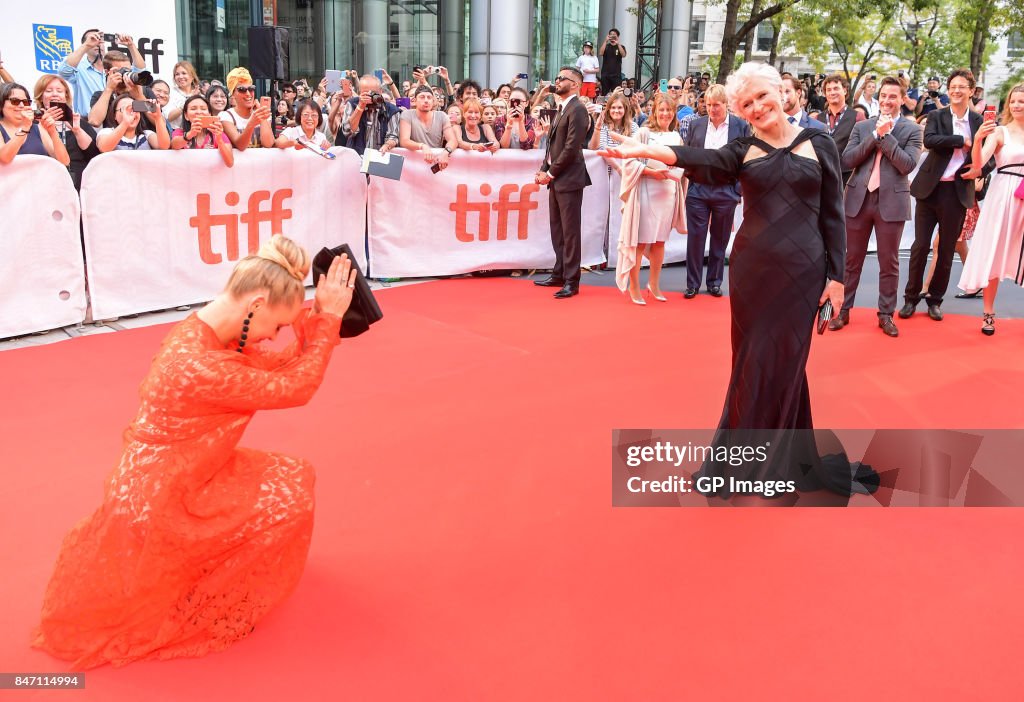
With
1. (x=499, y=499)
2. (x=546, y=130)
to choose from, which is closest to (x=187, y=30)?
(x=546, y=130)

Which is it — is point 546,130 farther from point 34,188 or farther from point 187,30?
point 187,30

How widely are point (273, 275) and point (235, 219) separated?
5.22 meters

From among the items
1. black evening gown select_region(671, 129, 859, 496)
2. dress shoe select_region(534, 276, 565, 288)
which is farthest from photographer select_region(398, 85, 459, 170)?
black evening gown select_region(671, 129, 859, 496)

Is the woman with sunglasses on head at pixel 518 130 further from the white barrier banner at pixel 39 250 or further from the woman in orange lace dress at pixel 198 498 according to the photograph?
the woman in orange lace dress at pixel 198 498

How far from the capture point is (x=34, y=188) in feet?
20.6

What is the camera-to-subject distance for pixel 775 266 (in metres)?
3.85

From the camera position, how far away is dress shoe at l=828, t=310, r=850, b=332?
24.4 feet

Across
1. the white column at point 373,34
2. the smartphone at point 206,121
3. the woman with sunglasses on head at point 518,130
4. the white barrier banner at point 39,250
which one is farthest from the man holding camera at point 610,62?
the white barrier banner at point 39,250

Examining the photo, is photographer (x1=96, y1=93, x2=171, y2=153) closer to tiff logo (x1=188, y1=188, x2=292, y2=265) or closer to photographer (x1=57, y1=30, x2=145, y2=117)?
tiff logo (x1=188, y1=188, x2=292, y2=265)

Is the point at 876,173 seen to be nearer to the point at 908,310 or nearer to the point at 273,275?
the point at 908,310

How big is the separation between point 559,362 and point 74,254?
362 centimetres

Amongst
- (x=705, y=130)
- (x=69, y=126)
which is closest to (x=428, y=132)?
(x=705, y=130)

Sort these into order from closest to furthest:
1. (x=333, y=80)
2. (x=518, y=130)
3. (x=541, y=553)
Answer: (x=541, y=553)
(x=518, y=130)
(x=333, y=80)

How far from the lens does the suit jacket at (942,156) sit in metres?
7.30
